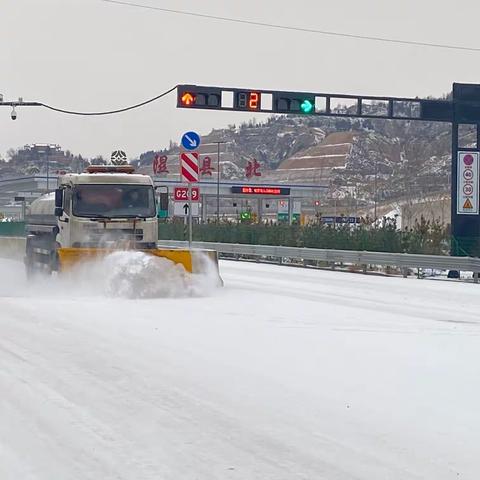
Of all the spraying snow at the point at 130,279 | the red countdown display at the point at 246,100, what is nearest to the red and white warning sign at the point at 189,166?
the spraying snow at the point at 130,279

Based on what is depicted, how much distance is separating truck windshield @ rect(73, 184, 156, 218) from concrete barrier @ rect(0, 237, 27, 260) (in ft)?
29.2

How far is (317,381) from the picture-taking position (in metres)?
9.08

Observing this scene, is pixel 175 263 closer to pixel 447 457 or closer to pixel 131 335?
pixel 131 335

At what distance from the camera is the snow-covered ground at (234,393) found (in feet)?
20.1

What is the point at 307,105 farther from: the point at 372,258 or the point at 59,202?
the point at 59,202

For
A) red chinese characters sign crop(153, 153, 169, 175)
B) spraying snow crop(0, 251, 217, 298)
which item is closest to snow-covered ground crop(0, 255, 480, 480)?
spraying snow crop(0, 251, 217, 298)

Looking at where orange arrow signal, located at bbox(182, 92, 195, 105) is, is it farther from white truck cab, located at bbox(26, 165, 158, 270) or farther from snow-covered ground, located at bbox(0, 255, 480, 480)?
snow-covered ground, located at bbox(0, 255, 480, 480)

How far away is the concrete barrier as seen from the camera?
28.7 meters

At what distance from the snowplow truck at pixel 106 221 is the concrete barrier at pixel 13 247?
8205 mm

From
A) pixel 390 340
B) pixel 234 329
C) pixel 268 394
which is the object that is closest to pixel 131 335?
pixel 234 329

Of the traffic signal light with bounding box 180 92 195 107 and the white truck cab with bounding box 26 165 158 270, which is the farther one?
the traffic signal light with bounding box 180 92 195 107

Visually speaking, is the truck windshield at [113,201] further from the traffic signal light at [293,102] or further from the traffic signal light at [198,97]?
the traffic signal light at [293,102]

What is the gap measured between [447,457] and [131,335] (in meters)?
6.50

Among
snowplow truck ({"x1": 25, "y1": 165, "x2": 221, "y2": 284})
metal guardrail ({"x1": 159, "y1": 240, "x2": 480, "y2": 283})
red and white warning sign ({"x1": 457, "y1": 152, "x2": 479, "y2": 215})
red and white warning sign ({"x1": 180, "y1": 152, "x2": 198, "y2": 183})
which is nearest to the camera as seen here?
snowplow truck ({"x1": 25, "y1": 165, "x2": 221, "y2": 284})
